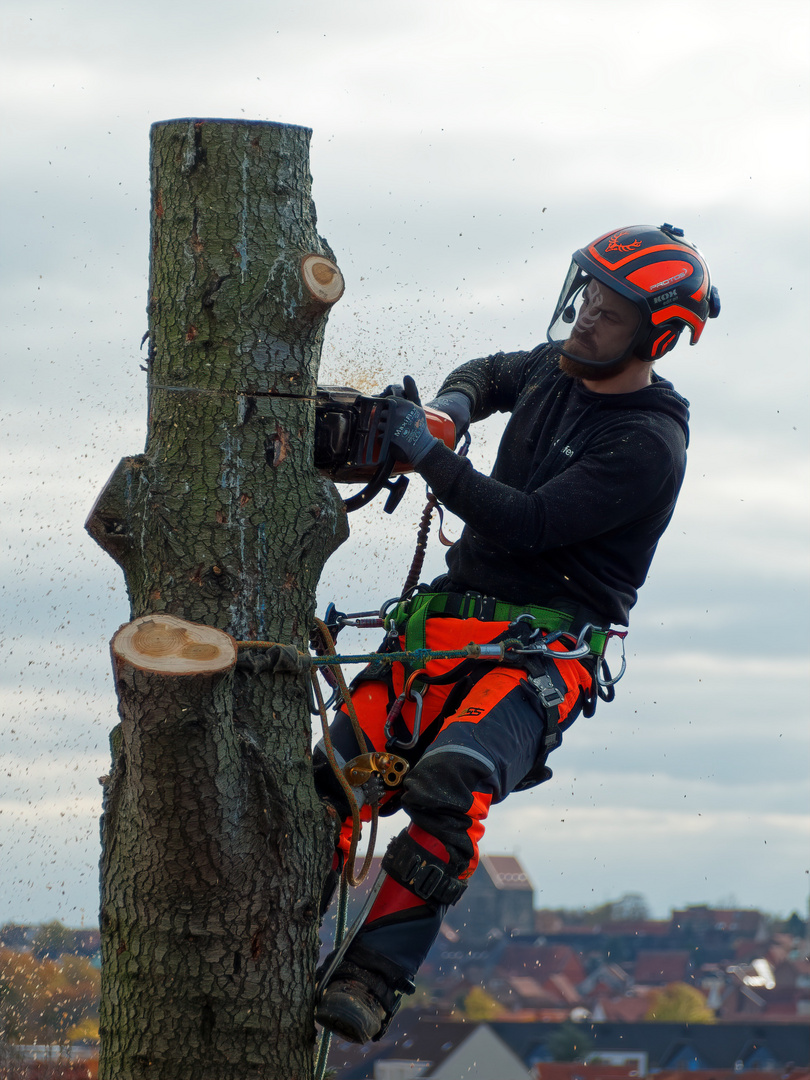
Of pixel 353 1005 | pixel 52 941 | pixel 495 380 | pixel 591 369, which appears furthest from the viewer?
pixel 52 941

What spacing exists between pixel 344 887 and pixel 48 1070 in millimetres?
2797

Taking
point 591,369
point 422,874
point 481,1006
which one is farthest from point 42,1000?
point 481,1006

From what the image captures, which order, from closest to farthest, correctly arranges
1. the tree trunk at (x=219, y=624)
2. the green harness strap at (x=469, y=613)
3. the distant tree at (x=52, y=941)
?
the tree trunk at (x=219, y=624) < the green harness strap at (x=469, y=613) < the distant tree at (x=52, y=941)

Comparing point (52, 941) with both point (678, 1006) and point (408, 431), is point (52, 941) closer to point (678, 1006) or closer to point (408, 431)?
point (408, 431)

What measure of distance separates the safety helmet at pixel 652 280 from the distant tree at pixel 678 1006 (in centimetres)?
4883

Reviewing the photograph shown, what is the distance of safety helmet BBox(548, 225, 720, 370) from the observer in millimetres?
3877

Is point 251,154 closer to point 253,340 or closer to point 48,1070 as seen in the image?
point 253,340

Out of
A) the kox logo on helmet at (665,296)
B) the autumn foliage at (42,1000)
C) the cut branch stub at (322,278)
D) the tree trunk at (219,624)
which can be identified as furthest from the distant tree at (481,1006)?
the cut branch stub at (322,278)

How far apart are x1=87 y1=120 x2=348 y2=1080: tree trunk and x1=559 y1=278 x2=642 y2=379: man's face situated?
932mm

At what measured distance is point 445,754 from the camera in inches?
130

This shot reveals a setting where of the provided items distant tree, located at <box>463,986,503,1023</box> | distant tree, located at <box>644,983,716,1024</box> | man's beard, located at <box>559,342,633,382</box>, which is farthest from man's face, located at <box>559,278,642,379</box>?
distant tree, located at <box>644,983,716,1024</box>

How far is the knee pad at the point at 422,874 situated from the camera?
327 centimetres

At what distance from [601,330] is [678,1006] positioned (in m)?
51.2

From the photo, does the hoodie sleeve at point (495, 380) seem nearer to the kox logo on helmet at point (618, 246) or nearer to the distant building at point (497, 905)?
the kox logo on helmet at point (618, 246)
